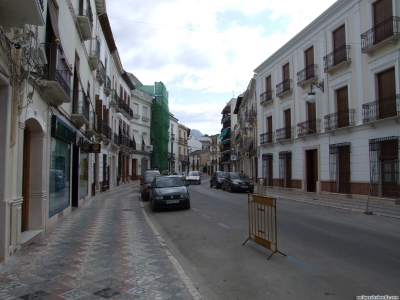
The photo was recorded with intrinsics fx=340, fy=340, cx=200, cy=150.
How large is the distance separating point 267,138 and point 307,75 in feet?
25.2

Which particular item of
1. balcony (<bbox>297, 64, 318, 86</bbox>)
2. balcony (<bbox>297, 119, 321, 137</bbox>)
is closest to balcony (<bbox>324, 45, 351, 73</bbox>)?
balcony (<bbox>297, 64, 318, 86</bbox>)

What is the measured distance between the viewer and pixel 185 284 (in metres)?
4.82

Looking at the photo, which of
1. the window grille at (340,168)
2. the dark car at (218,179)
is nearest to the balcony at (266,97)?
the dark car at (218,179)

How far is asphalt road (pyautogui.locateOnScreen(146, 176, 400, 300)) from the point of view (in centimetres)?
468

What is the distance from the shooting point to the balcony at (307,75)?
21.9 metres

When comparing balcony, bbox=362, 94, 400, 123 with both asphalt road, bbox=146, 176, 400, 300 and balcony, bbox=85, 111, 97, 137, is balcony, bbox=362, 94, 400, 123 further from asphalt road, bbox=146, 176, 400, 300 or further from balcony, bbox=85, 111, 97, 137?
balcony, bbox=85, 111, 97, 137

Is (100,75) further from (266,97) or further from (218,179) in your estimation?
(266,97)

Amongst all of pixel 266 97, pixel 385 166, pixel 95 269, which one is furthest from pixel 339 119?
pixel 95 269

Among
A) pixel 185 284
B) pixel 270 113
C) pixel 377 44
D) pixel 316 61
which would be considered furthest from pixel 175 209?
pixel 270 113

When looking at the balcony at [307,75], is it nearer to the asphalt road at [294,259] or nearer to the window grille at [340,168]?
the window grille at [340,168]

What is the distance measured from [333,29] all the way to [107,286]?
2012cm

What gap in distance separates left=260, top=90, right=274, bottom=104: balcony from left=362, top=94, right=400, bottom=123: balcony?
11378mm

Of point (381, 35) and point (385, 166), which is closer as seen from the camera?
point (385, 166)

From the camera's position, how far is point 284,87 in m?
25.7
